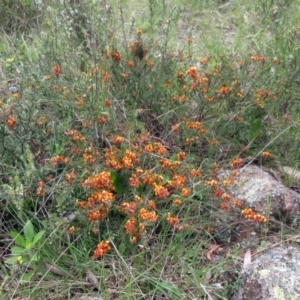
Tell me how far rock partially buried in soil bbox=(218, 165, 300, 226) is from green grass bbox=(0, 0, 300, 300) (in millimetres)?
79

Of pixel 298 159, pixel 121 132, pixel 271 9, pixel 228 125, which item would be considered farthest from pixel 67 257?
pixel 271 9

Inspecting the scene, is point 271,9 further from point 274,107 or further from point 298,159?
point 298,159

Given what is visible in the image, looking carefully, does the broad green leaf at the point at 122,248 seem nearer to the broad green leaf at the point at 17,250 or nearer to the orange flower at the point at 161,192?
the orange flower at the point at 161,192

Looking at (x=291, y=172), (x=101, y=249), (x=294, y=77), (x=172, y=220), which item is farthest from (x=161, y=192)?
(x=294, y=77)

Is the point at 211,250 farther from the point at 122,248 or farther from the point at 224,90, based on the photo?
the point at 224,90

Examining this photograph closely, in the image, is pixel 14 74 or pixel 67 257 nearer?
pixel 67 257

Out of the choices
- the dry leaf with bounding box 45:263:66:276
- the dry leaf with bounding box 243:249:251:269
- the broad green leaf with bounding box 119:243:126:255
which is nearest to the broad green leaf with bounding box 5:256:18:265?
the dry leaf with bounding box 45:263:66:276

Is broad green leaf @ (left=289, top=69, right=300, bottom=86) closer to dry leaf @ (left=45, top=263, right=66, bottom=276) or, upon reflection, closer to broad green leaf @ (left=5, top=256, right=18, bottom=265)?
dry leaf @ (left=45, top=263, right=66, bottom=276)

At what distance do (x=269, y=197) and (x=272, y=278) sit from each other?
1.77 feet

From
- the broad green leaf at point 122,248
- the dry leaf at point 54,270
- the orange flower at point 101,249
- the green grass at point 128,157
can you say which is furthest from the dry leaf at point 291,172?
the dry leaf at point 54,270

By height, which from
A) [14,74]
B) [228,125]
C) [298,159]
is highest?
[14,74]

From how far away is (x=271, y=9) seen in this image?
385 cm

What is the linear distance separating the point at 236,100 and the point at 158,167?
2.27 ft

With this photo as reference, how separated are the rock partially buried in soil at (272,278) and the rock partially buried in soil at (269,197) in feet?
1.06
